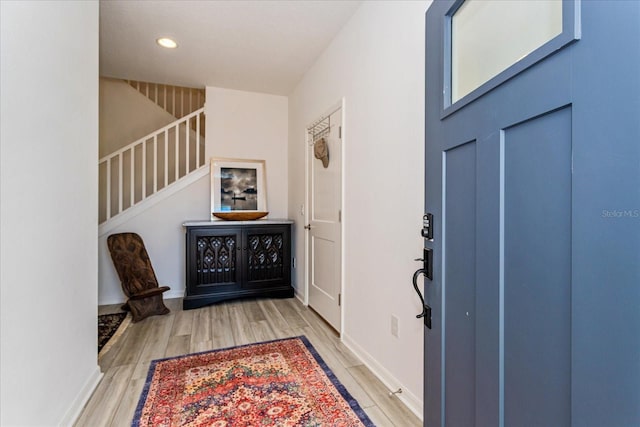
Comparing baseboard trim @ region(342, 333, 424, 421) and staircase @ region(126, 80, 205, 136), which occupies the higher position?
staircase @ region(126, 80, 205, 136)

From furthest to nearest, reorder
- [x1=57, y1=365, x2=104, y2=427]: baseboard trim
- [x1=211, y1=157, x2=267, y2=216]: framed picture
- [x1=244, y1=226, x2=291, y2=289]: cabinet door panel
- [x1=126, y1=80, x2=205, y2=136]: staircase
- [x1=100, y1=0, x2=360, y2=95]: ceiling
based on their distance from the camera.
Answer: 1. [x1=126, y1=80, x2=205, y2=136]: staircase
2. [x1=211, y1=157, x2=267, y2=216]: framed picture
3. [x1=244, y1=226, x2=291, y2=289]: cabinet door panel
4. [x1=100, y1=0, x2=360, y2=95]: ceiling
5. [x1=57, y1=365, x2=104, y2=427]: baseboard trim

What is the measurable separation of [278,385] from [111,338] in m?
1.69

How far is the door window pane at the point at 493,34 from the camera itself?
69 cm

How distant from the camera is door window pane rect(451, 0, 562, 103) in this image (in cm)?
69

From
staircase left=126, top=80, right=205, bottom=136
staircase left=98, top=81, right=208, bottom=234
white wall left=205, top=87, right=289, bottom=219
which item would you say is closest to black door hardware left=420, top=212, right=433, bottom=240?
white wall left=205, top=87, right=289, bottom=219

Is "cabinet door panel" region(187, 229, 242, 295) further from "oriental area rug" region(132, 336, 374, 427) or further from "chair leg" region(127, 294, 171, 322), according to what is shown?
"oriental area rug" region(132, 336, 374, 427)

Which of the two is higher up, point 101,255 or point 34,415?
point 101,255

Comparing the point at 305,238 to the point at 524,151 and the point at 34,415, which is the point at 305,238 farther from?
the point at 524,151

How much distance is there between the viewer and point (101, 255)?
11.5 ft

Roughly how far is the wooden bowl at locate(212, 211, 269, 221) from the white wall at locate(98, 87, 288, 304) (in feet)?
1.09

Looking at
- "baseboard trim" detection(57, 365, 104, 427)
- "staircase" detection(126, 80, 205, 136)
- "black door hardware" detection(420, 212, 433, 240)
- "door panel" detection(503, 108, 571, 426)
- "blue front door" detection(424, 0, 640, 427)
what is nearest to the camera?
"blue front door" detection(424, 0, 640, 427)

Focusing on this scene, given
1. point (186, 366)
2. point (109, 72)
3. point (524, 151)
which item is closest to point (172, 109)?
point (109, 72)

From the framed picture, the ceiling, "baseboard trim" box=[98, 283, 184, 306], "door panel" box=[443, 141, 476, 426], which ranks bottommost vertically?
"baseboard trim" box=[98, 283, 184, 306]

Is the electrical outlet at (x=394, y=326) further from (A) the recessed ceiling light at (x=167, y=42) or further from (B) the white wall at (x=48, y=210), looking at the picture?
(A) the recessed ceiling light at (x=167, y=42)
